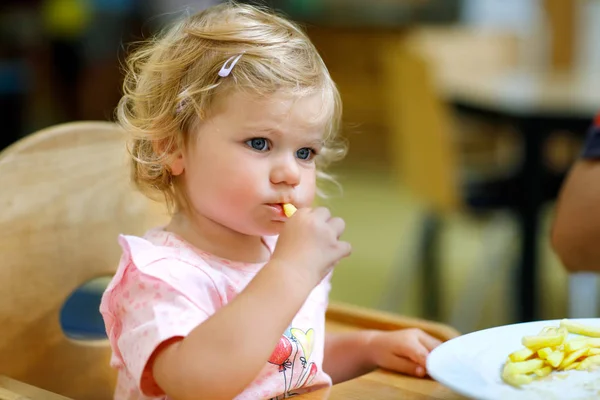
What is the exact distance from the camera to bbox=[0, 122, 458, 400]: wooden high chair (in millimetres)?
1016

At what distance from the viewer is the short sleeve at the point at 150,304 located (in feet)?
2.62

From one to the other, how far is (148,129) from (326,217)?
0.69 feet

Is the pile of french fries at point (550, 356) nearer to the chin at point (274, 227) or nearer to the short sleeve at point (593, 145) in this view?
the chin at point (274, 227)

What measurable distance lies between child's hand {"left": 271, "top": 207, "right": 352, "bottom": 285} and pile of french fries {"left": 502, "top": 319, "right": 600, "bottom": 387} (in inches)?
6.8

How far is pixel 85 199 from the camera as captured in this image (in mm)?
1108


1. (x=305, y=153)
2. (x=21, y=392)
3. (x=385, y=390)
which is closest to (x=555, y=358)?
(x=385, y=390)

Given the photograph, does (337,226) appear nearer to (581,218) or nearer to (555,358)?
(555,358)

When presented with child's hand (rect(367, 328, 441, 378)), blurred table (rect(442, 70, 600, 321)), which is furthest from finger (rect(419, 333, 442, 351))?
blurred table (rect(442, 70, 600, 321))

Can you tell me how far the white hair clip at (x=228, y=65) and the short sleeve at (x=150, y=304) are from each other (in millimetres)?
177

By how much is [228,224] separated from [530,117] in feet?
5.52

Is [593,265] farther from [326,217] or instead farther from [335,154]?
[326,217]

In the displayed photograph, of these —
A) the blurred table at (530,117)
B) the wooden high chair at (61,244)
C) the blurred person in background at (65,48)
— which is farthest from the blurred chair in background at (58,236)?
the blurred person in background at (65,48)

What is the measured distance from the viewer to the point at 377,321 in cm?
112

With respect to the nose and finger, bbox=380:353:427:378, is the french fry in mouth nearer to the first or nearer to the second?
the nose
